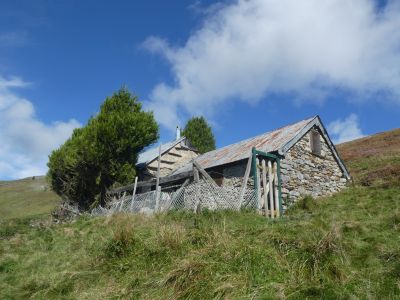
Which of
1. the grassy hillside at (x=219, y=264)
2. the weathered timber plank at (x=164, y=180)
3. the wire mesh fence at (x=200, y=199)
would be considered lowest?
the grassy hillside at (x=219, y=264)

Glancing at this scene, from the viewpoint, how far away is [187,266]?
6.57 m

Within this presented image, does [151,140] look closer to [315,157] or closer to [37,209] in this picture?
[315,157]

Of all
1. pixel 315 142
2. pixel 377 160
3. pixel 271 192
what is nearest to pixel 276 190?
pixel 271 192

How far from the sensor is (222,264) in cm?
664

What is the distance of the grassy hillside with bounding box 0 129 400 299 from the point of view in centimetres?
586

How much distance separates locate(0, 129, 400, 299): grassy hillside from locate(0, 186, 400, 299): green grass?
17 millimetres

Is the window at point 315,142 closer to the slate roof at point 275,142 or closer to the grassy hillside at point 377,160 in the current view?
the slate roof at point 275,142

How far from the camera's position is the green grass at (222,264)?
5.87 meters

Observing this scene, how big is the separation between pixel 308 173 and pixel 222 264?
13.0 metres

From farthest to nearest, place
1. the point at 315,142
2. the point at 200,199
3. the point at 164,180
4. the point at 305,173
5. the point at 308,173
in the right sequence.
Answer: the point at 315,142, the point at 308,173, the point at 305,173, the point at 164,180, the point at 200,199

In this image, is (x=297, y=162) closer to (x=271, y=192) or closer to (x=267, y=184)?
(x=267, y=184)

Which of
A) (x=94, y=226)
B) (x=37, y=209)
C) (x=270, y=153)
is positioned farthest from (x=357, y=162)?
(x=37, y=209)

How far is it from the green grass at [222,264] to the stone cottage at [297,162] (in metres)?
8.41

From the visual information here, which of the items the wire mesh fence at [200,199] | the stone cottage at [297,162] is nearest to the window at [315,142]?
the stone cottage at [297,162]
